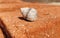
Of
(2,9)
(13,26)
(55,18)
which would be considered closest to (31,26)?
(13,26)

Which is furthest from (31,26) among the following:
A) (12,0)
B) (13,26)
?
(12,0)

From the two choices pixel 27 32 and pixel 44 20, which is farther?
pixel 44 20

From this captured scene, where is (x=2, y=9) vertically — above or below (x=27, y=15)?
below

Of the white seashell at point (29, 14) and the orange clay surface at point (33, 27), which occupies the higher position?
the white seashell at point (29, 14)

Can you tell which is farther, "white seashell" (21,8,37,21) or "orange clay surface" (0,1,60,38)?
"white seashell" (21,8,37,21)

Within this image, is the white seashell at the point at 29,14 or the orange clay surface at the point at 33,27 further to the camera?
the white seashell at the point at 29,14

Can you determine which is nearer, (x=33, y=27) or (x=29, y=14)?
(x=33, y=27)

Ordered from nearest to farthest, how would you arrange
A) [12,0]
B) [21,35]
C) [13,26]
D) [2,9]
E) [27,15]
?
1. [21,35]
2. [13,26]
3. [27,15]
4. [2,9]
5. [12,0]

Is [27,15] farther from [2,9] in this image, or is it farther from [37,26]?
[2,9]

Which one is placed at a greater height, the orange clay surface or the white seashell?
the white seashell

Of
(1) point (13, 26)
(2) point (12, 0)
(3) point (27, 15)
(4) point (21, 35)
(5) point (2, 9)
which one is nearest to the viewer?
(4) point (21, 35)
